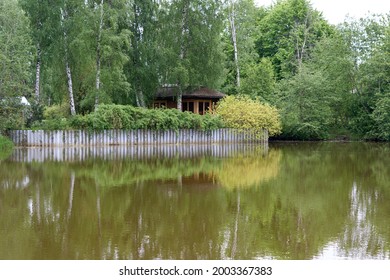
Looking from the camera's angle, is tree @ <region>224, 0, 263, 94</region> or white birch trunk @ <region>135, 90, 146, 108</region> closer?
white birch trunk @ <region>135, 90, 146, 108</region>

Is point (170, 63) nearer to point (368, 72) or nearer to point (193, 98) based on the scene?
point (193, 98)

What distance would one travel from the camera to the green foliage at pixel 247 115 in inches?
1570

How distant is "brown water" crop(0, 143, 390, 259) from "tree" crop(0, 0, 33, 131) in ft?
47.5

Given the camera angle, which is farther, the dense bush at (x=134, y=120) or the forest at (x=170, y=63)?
the forest at (x=170, y=63)

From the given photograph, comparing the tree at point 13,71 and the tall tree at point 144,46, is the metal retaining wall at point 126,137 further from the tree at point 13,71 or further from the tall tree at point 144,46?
the tall tree at point 144,46

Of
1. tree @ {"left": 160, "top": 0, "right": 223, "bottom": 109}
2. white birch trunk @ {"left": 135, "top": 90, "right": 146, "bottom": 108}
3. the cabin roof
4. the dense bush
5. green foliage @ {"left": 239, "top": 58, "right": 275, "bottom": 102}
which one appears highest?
tree @ {"left": 160, "top": 0, "right": 223, "bottom": 109}

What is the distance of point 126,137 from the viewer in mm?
37156

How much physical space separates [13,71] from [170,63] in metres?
12.7

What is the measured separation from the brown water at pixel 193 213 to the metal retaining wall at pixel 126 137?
14.6 m

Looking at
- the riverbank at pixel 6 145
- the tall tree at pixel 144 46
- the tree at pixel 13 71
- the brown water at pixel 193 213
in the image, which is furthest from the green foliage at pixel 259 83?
the brown water at pixel 193 213

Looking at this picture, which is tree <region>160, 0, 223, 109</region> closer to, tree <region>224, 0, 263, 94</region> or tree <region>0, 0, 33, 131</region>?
tree <region>224, 0, 263, 94</region>

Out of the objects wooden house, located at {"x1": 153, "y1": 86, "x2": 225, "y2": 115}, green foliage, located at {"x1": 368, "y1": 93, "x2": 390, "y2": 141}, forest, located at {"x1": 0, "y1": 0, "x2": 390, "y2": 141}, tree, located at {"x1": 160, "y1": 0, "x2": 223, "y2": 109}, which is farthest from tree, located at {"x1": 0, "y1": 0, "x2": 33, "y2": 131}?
green foliage, located at {"x1": 368, "y1": 93, "x2": 390, "y2": 141}

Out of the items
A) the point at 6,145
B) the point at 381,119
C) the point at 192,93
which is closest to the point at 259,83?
the point at 192,93

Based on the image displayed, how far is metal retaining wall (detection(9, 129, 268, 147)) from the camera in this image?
34.7 m
